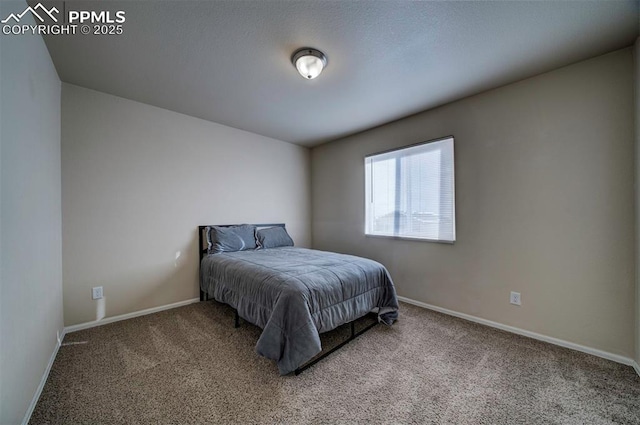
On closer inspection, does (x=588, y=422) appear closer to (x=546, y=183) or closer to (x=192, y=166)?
(x=546, y=183)

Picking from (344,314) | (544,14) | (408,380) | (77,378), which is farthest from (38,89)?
(544,14)

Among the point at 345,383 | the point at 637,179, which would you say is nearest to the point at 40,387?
the point at 345,383

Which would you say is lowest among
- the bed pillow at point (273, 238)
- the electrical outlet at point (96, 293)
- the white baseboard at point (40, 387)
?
the white baseboard at point (40, 387)

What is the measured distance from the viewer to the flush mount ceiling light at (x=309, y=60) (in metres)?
1.94

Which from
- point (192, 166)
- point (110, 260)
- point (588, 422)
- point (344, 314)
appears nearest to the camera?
point (588, 422)

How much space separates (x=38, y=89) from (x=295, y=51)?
6.12 feet

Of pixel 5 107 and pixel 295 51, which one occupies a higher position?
pixel 295 51

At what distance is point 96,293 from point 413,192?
12.2ft

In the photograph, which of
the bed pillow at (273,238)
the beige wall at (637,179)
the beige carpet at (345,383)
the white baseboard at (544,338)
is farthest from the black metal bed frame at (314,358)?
the beige wall at (637,179)

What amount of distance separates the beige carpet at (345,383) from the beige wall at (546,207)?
362 millimetres

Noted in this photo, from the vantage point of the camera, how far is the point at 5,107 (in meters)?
1.26

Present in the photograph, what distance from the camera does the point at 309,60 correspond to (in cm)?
197

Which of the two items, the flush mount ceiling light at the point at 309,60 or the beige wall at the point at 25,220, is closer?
the beige wall at the point at 25,220

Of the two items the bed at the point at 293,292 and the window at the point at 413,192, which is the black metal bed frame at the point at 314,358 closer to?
the bed at the point at 293,292
